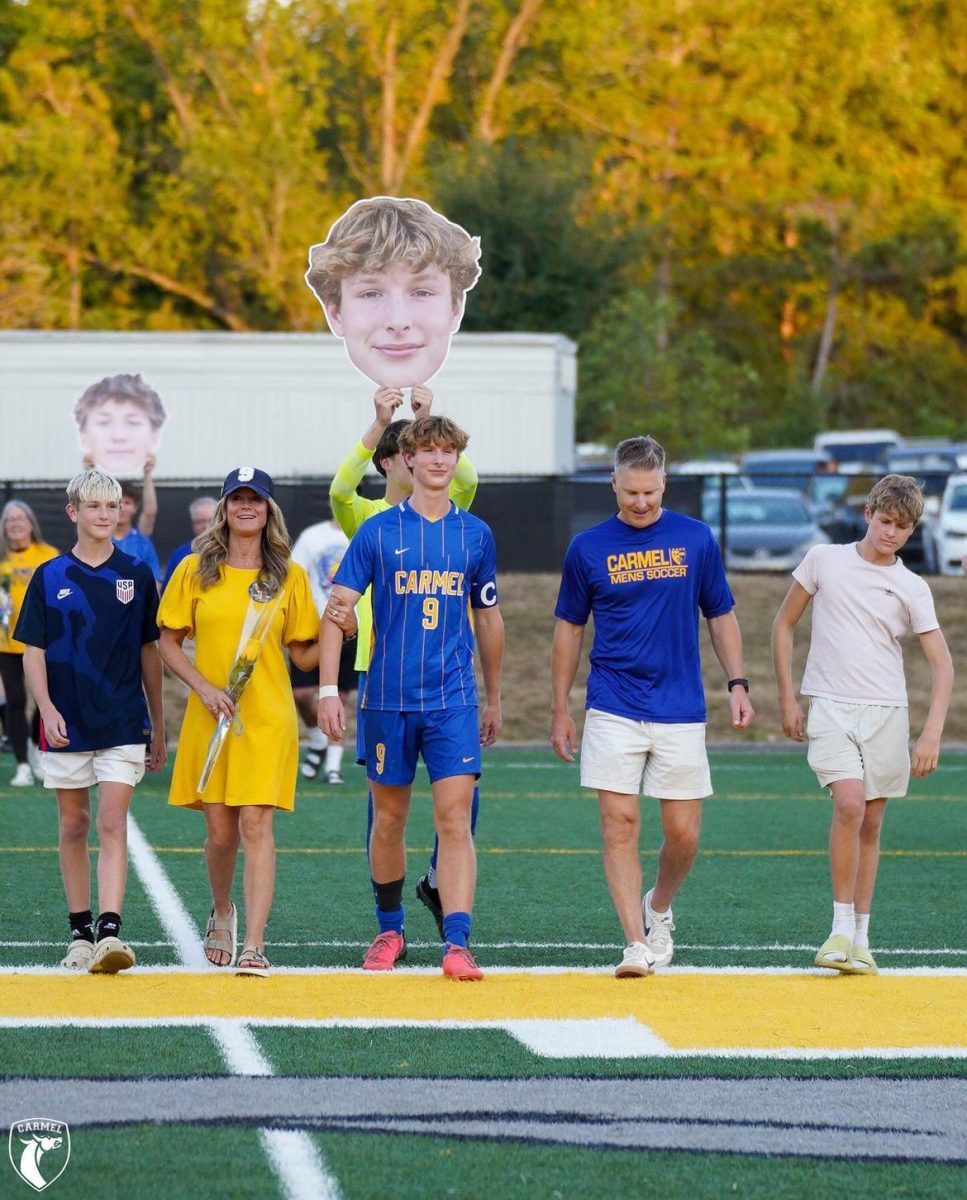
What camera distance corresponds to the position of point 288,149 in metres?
40.8

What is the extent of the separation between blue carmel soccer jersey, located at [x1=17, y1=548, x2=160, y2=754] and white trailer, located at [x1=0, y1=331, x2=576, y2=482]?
1979 cm

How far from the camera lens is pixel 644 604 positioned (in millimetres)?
7758

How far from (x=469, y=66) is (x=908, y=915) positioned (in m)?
40.3

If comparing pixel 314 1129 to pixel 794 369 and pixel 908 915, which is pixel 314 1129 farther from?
pixel 794 369

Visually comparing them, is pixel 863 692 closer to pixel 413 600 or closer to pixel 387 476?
pixel 413 600

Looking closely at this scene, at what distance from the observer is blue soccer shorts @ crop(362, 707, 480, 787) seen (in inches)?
302

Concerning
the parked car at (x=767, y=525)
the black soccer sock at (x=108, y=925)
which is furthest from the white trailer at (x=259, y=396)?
the black soccer sock at (x=108, y=925)

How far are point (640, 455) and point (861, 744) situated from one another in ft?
4.48

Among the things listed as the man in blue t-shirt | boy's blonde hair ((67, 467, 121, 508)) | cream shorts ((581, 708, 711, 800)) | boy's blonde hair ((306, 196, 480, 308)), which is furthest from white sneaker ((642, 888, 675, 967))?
boy's blonde hair ((306, 196, 480, 308))

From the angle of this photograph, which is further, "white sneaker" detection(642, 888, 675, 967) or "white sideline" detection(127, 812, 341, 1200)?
"white sneaker" detection(642, 888, 675, 967)

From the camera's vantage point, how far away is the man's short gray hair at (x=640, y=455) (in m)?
7.69

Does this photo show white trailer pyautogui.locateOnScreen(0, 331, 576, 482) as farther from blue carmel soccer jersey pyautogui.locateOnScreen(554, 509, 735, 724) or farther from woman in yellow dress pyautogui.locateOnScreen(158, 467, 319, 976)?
woman in yellow dress pyautogui.locateOnScreen(158, 467, 319, 976)

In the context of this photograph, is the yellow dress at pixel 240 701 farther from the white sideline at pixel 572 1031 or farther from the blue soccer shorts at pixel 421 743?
the white sideline at pixel 572 1031

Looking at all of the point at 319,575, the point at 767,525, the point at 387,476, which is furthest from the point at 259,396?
the point at 387,476
